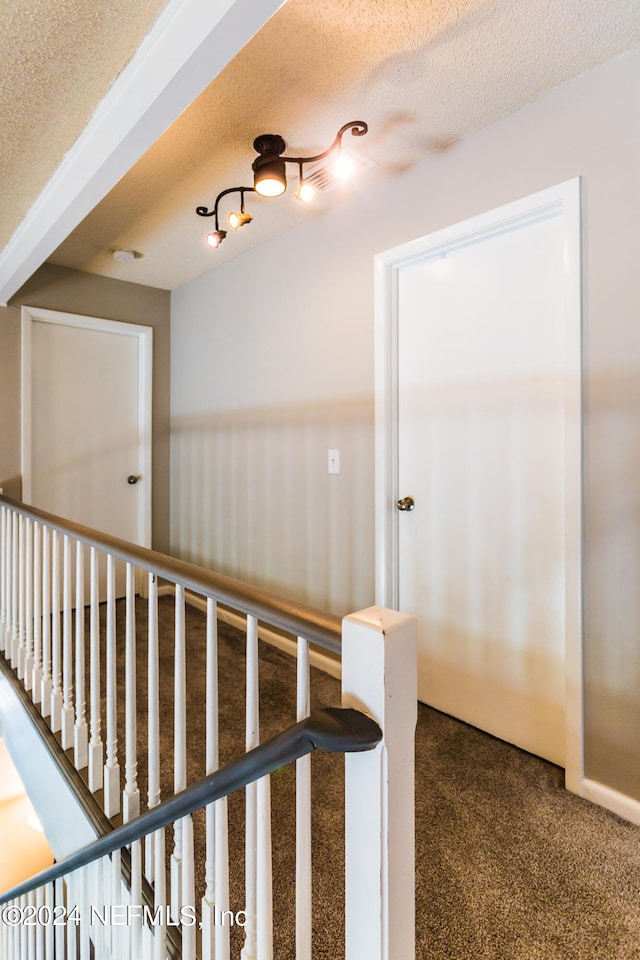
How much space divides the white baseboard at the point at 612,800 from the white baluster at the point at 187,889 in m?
1.27

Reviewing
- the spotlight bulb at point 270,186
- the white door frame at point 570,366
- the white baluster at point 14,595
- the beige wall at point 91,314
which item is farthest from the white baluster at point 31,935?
the spotlight bulb at point 270,186

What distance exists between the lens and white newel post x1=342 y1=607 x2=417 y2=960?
0.68 metres

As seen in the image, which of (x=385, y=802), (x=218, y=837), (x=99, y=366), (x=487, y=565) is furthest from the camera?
(x=99, y=366)

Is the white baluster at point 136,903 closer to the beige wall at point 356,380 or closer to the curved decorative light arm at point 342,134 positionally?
the beige wall at point 356,380

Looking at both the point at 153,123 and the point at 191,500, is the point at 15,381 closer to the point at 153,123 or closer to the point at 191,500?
the point at 191,500

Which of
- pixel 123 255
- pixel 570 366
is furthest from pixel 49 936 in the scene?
pixel 123 255

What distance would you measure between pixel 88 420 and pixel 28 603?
1655 millimetres

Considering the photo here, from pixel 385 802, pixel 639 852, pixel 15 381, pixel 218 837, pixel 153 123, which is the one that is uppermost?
pixel 153 123

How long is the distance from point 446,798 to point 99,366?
3354 millimetres

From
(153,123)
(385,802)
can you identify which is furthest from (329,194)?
(385,802)

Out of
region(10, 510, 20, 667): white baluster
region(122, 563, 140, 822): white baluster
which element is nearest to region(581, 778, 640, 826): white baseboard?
region(122, 563, 140, 822): white baluster

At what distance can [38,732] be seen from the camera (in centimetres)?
198

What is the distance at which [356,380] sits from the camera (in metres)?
2.37

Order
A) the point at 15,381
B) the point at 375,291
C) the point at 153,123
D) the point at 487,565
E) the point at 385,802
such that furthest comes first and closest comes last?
the point at 15,381
the point at 375,291
the point at 487,565
the point at 153,123
the point at 385,802
